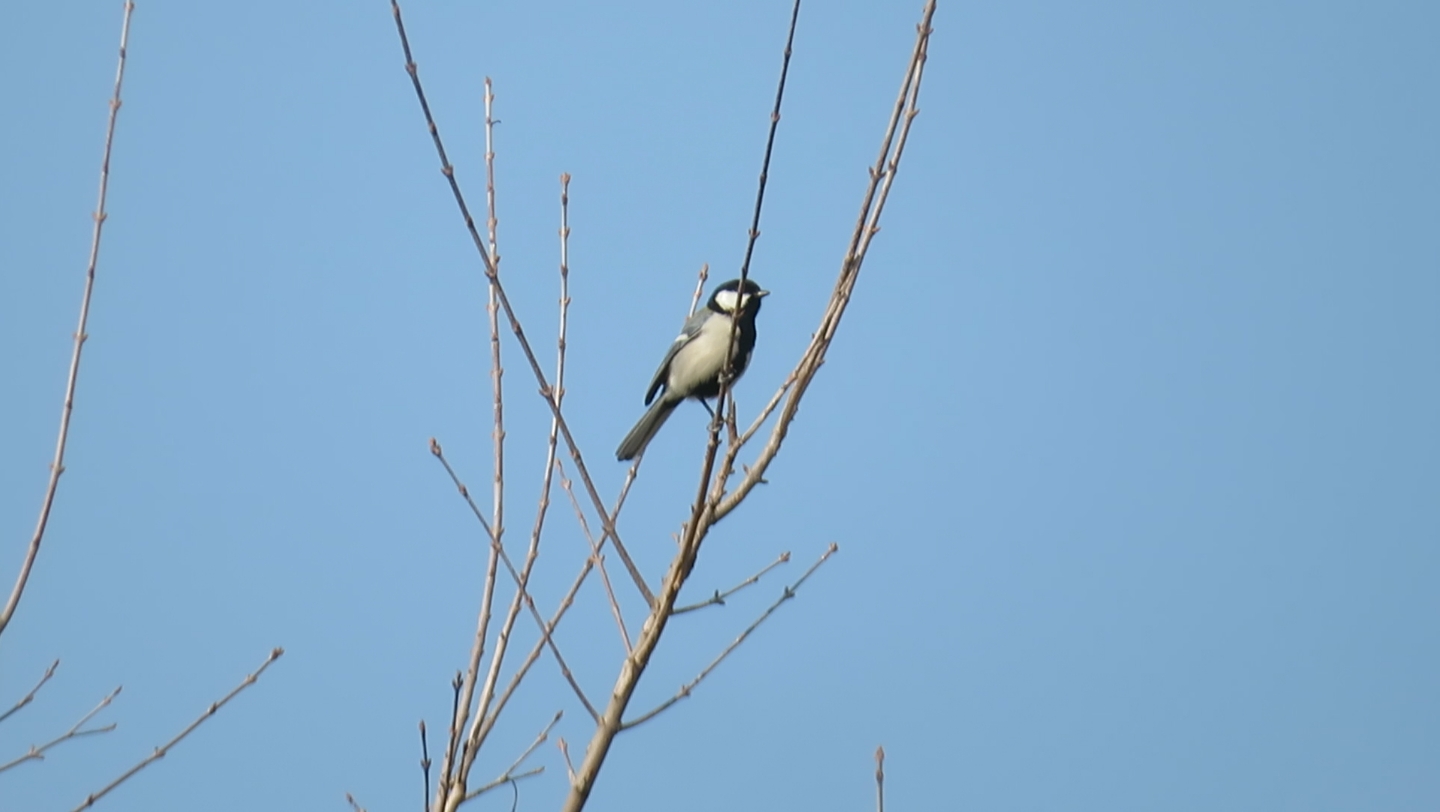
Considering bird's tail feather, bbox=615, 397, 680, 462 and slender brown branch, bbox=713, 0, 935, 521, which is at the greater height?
bird's tail feather, bbox=615, 397, 680, 462

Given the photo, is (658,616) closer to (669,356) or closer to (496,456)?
(496,456)

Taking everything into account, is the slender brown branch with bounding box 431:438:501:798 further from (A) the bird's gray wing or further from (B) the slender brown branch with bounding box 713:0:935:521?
(A) the bird's gray wing

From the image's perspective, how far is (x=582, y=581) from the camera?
311cm

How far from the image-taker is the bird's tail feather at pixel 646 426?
6.51 metres

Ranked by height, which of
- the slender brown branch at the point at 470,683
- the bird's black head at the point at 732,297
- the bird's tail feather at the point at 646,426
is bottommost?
the slender brown branch at the point at 470,683

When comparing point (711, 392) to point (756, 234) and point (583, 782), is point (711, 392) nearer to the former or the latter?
point (756, 234)

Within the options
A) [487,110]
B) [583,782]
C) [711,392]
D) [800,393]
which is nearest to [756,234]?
[800,393]

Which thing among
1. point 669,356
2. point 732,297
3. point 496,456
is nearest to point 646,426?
point 669,356

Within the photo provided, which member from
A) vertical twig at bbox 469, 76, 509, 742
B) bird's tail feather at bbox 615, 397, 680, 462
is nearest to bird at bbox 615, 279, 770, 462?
bird's tail feather at bbox 615, 397, 680, 462

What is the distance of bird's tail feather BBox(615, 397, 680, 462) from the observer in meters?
6.51

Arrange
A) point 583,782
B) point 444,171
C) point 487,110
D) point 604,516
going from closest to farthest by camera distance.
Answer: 1. point 583,782
2. point 444,171
3. point 604,516
4. point 487,110

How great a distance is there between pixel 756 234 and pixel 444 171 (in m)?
0.64

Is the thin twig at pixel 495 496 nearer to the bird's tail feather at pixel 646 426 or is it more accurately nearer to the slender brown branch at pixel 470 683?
the slender brown branch at pixel 470 683

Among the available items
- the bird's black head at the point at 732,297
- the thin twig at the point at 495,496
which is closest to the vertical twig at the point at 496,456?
the thin twig at the point at 495,496
